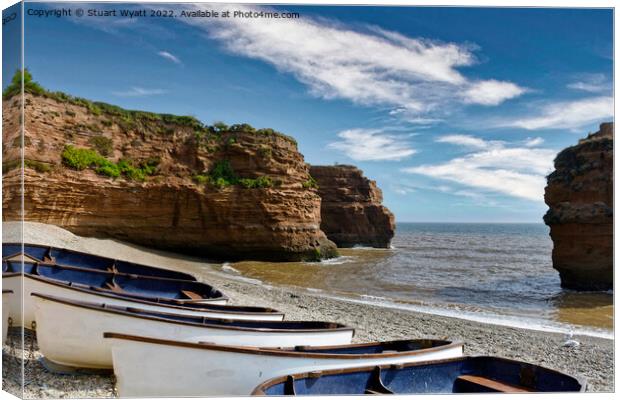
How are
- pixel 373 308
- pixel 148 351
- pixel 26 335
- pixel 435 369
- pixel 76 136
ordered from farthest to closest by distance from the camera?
1. pixel 76 136
2. pixel 373 308
3. pixel 26 335
4. pixel 435 369
5. pixel 148 351

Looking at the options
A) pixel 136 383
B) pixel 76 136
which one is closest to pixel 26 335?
pixel 136 383

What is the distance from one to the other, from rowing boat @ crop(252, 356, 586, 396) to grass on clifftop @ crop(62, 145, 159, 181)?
19.9 m

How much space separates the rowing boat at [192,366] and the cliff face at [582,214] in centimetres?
1352

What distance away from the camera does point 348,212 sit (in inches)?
2055

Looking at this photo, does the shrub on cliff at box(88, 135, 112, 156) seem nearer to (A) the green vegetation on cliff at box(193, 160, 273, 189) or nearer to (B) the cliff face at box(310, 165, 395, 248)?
(A) the green vegetation on cliff at box(193, 160, 273, 189)

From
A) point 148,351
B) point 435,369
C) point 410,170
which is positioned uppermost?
point 410,170

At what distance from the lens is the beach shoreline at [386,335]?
5.77 metres

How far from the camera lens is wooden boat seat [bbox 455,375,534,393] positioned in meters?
5.59

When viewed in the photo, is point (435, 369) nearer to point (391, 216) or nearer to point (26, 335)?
point (26, 335)

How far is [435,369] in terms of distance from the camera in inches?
226

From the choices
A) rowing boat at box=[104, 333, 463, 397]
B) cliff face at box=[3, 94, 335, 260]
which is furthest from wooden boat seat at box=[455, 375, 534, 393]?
cliff face at box=[3, 94, 335, 260]

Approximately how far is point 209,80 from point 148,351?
Answer: 465cm

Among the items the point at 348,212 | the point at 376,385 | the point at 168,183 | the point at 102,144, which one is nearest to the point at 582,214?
the point at 376,385

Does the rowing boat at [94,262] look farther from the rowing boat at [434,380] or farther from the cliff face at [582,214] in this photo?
the cliff face at [582,214]
